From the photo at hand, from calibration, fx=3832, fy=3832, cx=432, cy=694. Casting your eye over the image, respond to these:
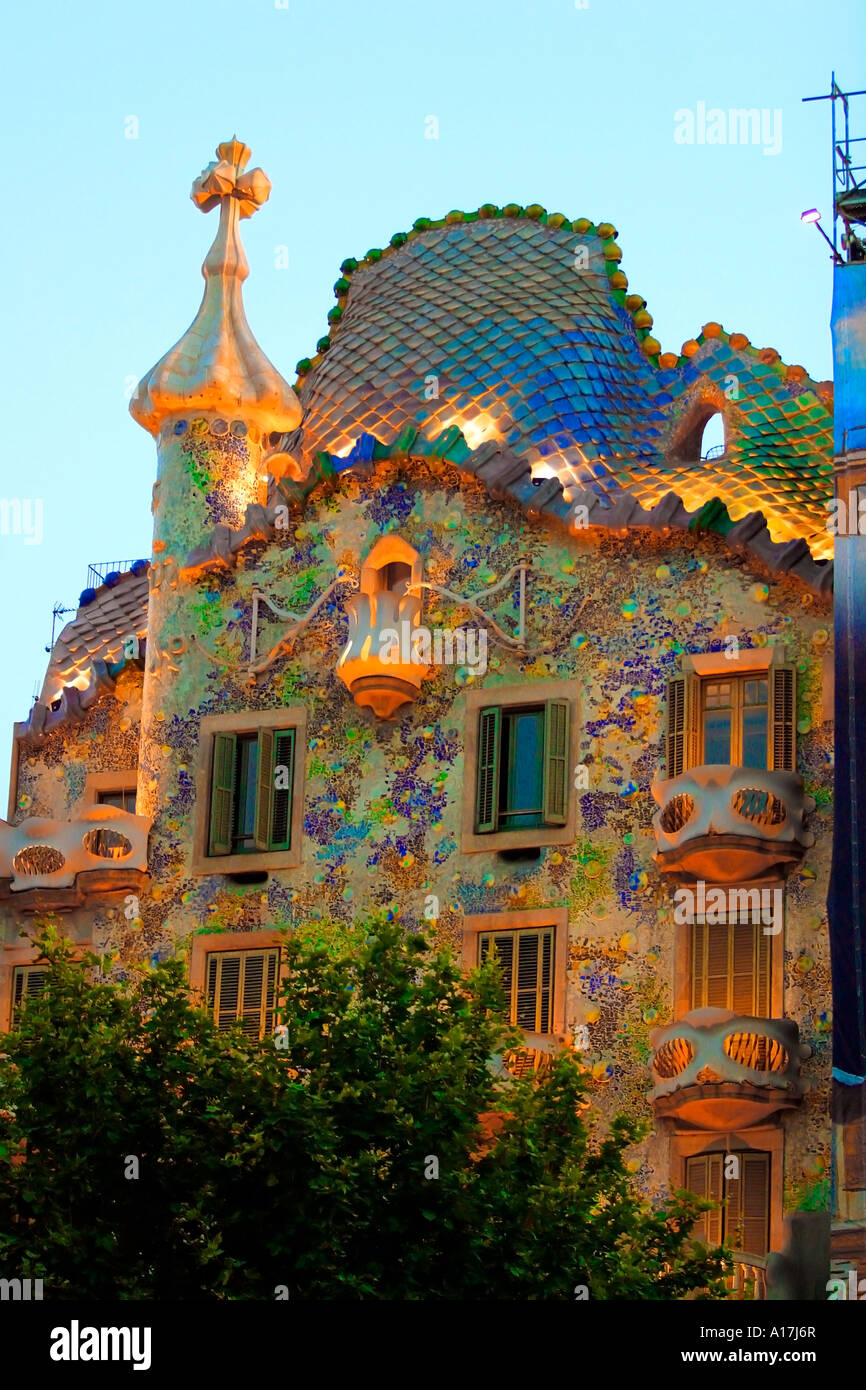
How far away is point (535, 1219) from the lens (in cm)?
3544

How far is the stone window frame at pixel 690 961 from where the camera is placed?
39250 millimetres

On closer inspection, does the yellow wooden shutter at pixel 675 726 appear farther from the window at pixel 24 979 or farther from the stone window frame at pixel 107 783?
the window at pixel 24 979

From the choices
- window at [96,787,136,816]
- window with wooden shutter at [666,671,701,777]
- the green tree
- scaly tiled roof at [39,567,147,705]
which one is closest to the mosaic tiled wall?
window with wooden shutter at [666,671,701,777]

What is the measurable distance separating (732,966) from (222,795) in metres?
6.53

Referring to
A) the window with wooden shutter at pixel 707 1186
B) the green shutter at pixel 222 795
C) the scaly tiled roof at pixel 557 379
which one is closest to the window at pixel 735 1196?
the window with wooden shutter at pixel 707 1186

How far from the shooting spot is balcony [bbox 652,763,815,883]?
3944cm

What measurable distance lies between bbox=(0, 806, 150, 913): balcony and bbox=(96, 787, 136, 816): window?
1392 millimetres

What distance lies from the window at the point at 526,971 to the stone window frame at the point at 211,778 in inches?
108

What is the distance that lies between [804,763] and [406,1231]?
310 inches

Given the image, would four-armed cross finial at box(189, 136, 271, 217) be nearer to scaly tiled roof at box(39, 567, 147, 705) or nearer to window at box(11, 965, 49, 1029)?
scaly tiled roof at box(39, 567, 147, 705)
